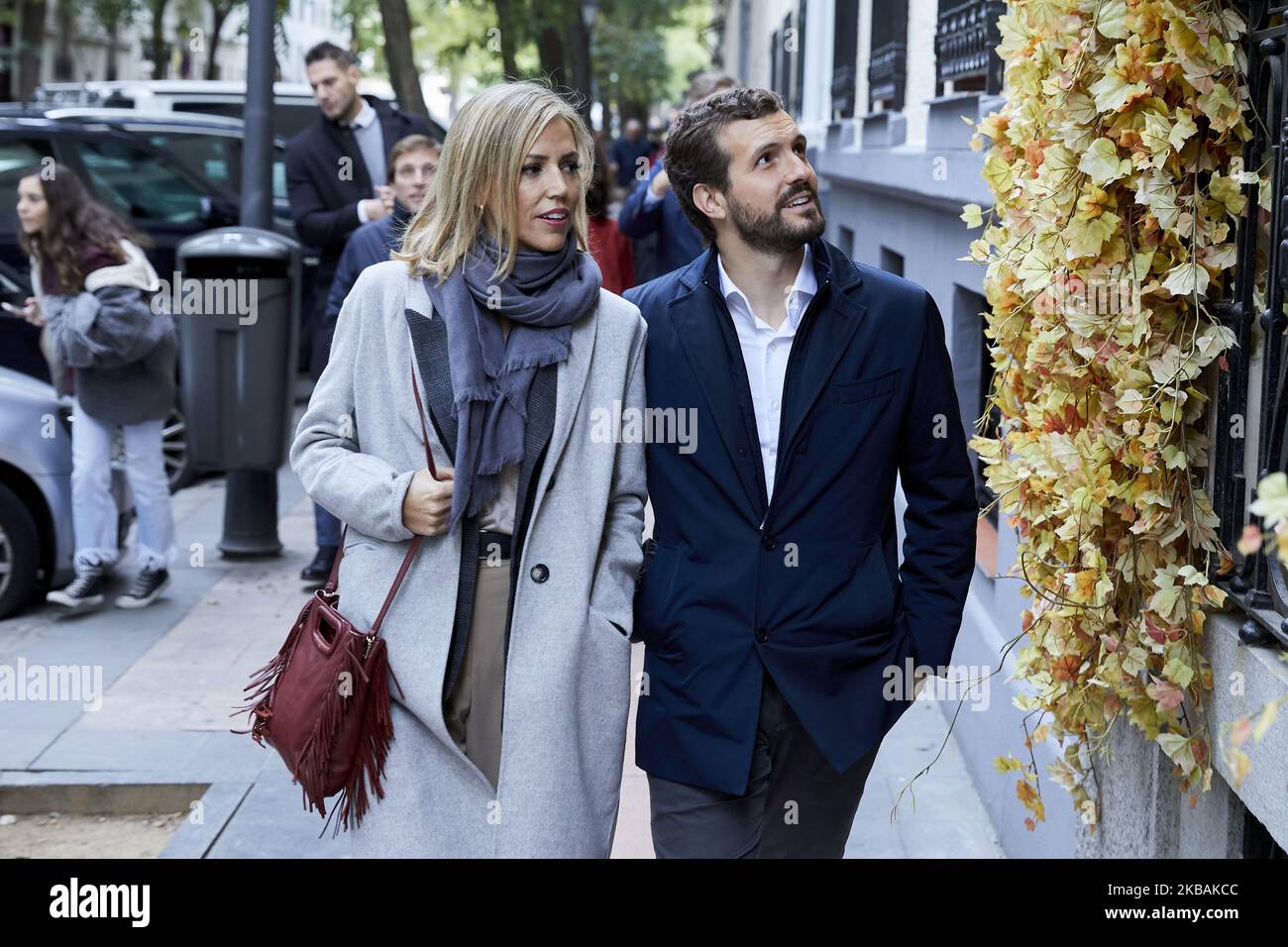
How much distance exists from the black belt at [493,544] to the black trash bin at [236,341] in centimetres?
461

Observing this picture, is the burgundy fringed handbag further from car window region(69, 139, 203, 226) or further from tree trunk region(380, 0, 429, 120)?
tree trunk region(380, 0, 429, 120)

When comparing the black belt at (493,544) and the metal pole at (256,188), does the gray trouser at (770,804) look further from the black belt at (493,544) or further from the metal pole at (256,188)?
the metal pole at (256,188)

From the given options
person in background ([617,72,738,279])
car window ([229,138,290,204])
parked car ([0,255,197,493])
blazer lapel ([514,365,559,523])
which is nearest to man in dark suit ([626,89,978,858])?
blazer lapel ([514,365,559,523])

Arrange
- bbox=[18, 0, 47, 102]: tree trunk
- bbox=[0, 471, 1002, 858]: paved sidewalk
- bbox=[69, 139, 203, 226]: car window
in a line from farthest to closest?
bbox=[18, 0, 47, 102]: tree trunk, bbox=[69, 139, 203, 226]: car window, bbox=[0, 471, 1002, 858]: paved sidewalk

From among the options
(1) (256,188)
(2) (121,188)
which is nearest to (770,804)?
(1) (256,188)

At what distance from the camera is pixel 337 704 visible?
2967 mm

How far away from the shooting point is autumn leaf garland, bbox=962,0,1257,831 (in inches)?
114

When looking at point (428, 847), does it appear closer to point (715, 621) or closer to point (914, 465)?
point (715, 621)

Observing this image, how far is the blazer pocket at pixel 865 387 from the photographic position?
3207mm

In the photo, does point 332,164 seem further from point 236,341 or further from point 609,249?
point 609,249

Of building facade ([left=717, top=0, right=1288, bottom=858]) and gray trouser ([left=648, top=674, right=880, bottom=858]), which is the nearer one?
building facade ([left=717, top=0, right=1288, bottom=858])

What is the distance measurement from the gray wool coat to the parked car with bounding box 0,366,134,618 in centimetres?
437

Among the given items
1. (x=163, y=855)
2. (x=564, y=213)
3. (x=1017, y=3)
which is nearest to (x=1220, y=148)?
(x=1017, y=3)
